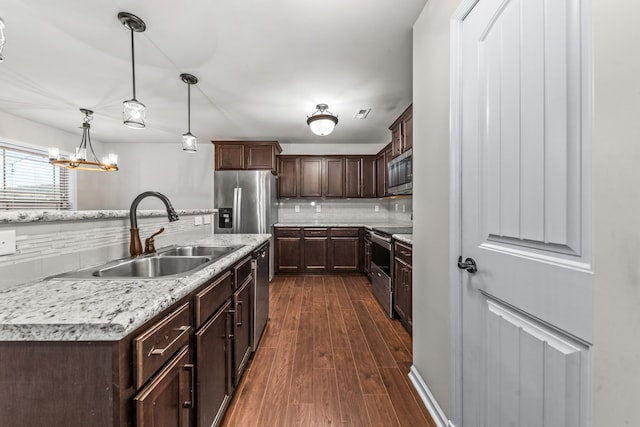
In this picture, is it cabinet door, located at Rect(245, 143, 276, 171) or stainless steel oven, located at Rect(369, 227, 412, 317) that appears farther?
cabinet door, located at Rect(245, 143, 276, 171)

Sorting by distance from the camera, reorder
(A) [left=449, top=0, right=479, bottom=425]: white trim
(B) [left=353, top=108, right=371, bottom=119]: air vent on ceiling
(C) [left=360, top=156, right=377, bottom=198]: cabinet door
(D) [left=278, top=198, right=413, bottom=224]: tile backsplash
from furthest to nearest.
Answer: (D) [left=278, top=198, right=413, bottom=224]: tile backsplash, (C) [left=360, top=156, right=377, bottom=198]: cabinet door, (B) [left=353, top=108, right=371, bottom=119]: air vent on ceiling, (A) [left=449, top=0, right=479, bottom=425]: white trim

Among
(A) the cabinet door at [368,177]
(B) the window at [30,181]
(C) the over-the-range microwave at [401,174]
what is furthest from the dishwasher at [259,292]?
(B) the window at [30,181]

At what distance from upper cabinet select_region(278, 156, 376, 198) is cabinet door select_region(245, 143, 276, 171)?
477 mm

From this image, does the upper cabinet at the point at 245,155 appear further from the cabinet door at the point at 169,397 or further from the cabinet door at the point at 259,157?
the cabinet door at the point at 169,397

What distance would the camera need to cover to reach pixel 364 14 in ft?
5.99

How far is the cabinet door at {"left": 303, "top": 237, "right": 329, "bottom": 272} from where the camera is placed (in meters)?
4.57

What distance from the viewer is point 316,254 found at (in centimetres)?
458

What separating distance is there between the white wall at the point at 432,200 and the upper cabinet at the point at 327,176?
3117 millimetres

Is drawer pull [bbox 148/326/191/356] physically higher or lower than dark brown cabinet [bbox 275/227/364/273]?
higher

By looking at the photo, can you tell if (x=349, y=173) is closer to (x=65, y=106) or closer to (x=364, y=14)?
(x=364, y=14)

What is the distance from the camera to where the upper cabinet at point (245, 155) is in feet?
14.7

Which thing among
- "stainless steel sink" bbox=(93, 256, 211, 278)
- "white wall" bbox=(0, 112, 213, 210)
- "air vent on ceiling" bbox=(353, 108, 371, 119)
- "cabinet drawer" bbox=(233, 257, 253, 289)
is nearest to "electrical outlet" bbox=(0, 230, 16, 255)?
"stainless steel sink" bbox=(93, 256, 211, 278)

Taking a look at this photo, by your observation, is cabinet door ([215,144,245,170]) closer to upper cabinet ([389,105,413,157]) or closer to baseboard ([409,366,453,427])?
upper cabinet ([389,105,413,157])

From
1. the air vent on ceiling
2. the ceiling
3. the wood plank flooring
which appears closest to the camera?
the wood plank flooring
